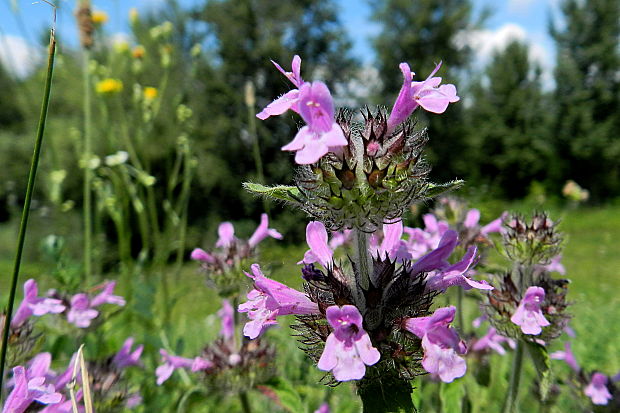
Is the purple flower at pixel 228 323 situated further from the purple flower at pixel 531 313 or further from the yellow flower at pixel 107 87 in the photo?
the yellow flower at pixel 107 87

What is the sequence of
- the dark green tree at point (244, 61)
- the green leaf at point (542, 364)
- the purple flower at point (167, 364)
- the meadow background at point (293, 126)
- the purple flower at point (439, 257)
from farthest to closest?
the dark green tree at point (244, 61), the meadow background at point (293, 126), the purple flower at point (167, 364), the green leaf at point (542, 364), the purple flower at point (439, 257)

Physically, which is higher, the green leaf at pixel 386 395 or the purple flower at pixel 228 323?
the green leaf at pixel 386 395

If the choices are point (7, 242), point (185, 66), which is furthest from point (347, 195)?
point (185, 66)

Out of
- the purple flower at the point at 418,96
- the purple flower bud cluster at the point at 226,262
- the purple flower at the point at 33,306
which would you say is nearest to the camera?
the purple flower at the point at 418,96

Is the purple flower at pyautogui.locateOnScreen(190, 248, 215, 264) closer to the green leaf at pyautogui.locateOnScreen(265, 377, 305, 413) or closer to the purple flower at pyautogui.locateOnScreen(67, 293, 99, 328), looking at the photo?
the purple flower at pyautogui.locateOnScreen(67, 293, 99, 328)

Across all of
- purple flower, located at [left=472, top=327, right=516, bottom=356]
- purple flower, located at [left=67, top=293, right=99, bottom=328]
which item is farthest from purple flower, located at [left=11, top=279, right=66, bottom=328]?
purple flower, located at [left=472, top=327, right=516, bottom=356]

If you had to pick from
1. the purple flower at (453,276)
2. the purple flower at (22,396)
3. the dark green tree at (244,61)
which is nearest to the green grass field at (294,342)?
the purple flower at (453,276)

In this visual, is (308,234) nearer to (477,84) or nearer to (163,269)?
(163,269)

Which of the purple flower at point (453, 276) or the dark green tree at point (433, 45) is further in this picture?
the dark green tree at point (433, 45)
